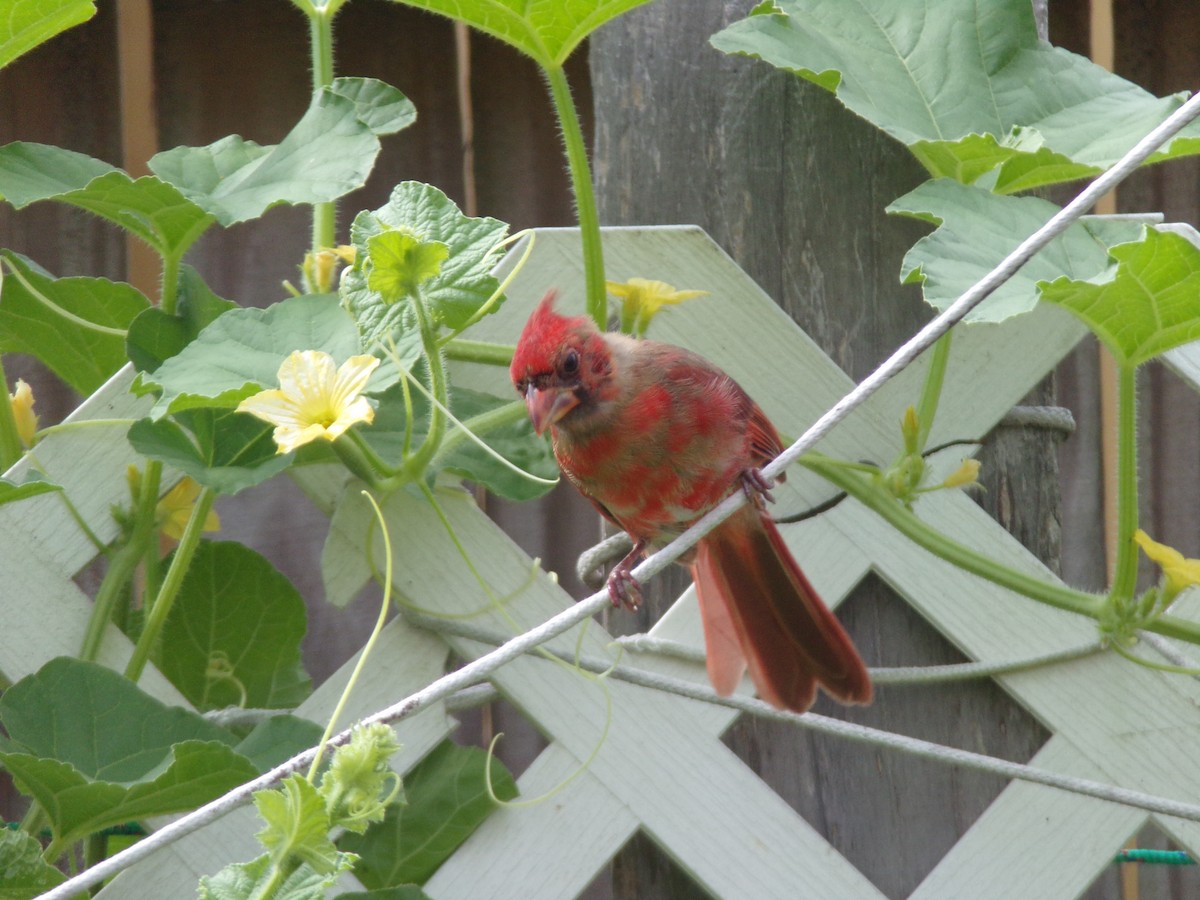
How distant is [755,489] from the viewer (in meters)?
2.03

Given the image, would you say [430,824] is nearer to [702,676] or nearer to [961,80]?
[702,676]

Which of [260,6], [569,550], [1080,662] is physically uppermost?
[260,6]

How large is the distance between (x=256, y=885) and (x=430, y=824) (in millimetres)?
744

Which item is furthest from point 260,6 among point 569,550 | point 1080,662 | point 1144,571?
point 1144,571

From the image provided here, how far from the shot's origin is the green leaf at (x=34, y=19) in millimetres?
1896

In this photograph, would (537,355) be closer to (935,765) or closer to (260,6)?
(935,765)

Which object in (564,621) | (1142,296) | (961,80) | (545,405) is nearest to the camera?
(564,621)

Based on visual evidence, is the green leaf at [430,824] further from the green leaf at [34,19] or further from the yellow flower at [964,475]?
the green leaf at [34,19]

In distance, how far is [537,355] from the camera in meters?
1.90

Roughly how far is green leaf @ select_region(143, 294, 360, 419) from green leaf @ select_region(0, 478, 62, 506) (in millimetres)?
183

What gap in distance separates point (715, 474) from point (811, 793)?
552 mm

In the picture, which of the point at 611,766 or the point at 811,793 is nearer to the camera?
the point at 611,766

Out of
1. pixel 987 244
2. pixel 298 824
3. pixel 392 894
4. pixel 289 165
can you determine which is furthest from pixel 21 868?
pixel 987 244

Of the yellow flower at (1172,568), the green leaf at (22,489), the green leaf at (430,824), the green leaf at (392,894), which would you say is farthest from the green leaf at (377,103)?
the yellow flower at (1172,568)
